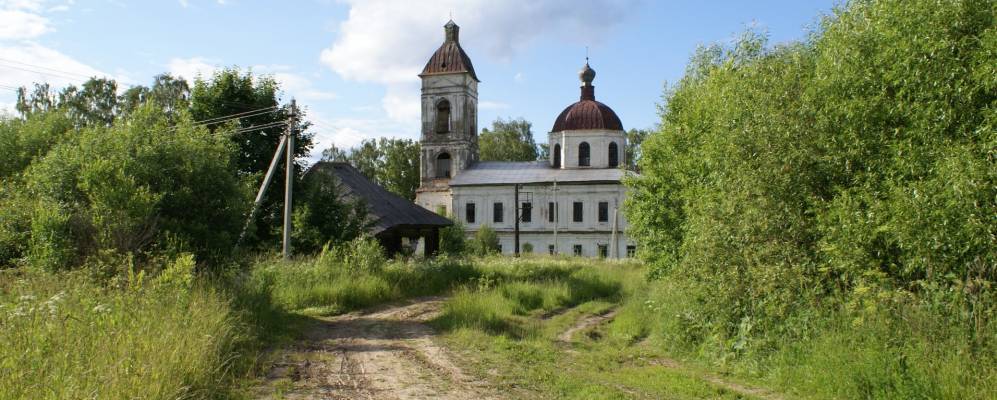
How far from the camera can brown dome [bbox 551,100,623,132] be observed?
155ft

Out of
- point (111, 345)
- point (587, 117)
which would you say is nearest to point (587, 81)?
point (587, 117)

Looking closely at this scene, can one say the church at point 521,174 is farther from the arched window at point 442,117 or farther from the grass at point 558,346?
the grass at point 558,346

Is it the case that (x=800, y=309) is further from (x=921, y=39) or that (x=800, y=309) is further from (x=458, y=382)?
(x=458, y=382)

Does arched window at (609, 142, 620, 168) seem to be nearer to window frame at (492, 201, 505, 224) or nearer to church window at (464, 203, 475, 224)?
window frame at (492, 201, 505, 224)

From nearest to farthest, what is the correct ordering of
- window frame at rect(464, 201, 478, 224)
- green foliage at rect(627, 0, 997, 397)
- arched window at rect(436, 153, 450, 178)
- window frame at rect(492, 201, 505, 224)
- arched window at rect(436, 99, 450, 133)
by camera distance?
1. green foliage at rect(627, 0, 997, 397)
2. window frame at rect(492, 201, 505, 224)
3. window frame at rect(464, 201, 478, 224)
4. arched window at rect(436, 99, 450, 133)
5. arched window at rect(436, 153, 450, 178)

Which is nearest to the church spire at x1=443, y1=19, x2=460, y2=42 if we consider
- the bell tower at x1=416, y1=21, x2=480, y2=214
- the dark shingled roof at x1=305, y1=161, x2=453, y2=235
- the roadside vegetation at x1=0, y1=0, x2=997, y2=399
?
the bell tower at x1=416, y1=21, x2=480, y2=214

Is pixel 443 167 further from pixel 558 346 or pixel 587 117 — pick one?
pixel 558 346

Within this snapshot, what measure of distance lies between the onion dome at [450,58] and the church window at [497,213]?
9.13 metres

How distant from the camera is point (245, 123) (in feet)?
65.1

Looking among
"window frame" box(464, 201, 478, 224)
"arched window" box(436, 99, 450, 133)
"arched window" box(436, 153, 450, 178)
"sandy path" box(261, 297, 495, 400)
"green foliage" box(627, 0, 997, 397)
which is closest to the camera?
"green foliage" box(627, 0, 997, 397)

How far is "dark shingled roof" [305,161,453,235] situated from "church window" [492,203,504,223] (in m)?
19.0

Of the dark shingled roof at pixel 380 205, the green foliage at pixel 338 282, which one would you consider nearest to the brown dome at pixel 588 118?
the dark shingled roof at pixel 380 205

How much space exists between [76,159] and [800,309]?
10814mm

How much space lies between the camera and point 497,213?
157 feet
